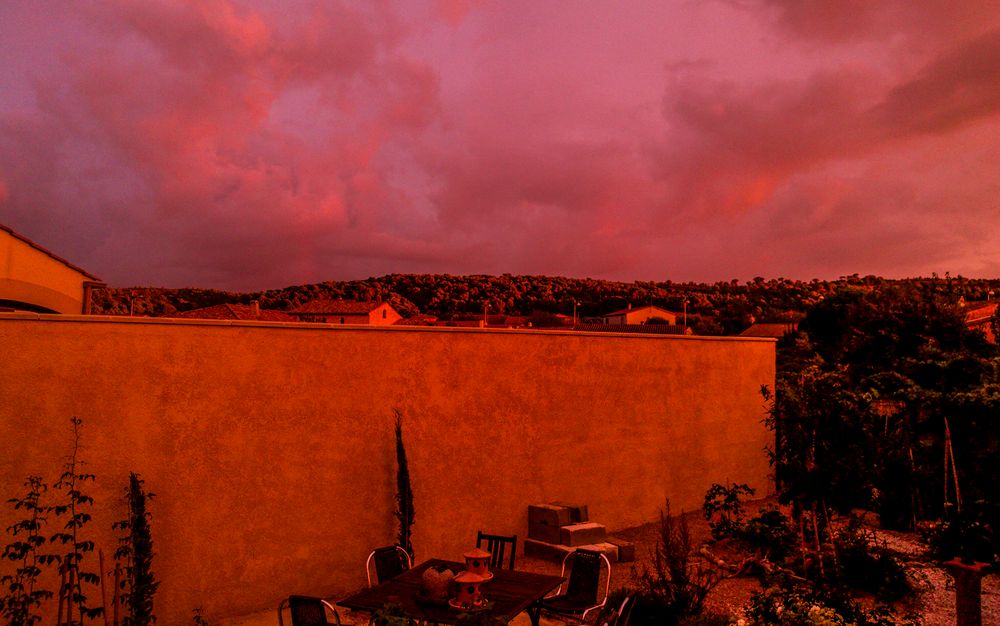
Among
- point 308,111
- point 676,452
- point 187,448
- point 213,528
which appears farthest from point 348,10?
point 676,452

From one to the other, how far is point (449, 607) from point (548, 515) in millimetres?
4266

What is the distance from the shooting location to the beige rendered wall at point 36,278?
873cm

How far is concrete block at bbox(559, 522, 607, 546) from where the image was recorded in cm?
827

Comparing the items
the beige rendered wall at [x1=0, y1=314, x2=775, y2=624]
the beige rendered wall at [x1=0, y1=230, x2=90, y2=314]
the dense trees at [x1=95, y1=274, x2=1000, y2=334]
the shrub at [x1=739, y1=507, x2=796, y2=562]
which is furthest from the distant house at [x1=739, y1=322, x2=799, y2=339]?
the beige rendered wall at [x1=0, y1=230, x2=90, y2=314]

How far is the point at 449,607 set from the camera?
14.7ft

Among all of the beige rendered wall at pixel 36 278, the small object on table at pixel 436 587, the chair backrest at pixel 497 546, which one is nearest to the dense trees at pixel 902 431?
the chair backrest at pixel 497 546

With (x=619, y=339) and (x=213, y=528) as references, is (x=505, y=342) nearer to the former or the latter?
(x=619, y=339)

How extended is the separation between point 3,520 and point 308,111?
7.82 m

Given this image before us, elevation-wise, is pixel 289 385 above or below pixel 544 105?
below

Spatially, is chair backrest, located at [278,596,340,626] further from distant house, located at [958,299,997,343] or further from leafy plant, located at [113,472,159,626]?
distant house, located at [958,299,997,343]

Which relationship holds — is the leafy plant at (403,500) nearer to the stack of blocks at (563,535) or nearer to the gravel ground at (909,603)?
the gravel ground at (909,603)

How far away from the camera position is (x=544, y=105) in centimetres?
1207

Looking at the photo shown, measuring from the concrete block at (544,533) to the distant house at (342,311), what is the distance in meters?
29.3

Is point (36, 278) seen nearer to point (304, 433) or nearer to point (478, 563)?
point (304, 433)
